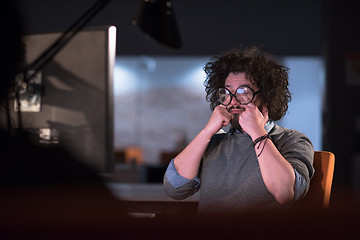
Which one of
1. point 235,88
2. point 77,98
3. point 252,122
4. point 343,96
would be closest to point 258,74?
point 235,88

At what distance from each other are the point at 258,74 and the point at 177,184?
0.48 m

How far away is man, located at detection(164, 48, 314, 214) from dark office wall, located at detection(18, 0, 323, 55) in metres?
4.30

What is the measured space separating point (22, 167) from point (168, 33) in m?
1.48

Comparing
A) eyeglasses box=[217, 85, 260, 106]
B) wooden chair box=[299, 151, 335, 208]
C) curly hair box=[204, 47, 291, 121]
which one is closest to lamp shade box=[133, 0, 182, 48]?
curly hair box=[204, 47, 291, 121]

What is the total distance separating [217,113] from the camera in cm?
131

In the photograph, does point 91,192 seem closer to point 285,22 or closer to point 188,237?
point 188,237

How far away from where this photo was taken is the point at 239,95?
1330 mm

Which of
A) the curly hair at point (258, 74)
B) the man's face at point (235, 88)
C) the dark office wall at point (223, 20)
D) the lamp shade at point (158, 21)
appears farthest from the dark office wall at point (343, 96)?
the man's face at point (235, 88)

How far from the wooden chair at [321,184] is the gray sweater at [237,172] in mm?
131

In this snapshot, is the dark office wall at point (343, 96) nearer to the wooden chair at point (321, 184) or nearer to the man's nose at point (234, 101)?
the wooden chair at point (321, 184)

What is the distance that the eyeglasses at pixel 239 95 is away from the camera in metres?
1.32

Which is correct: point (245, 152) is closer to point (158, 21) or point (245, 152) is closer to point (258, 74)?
point (258, 74)

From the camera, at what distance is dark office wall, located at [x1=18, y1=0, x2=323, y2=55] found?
5492mm

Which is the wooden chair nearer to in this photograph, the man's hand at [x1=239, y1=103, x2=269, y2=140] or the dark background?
the man's hand at [x1=239, y1=103, x2=269, y2=140]
